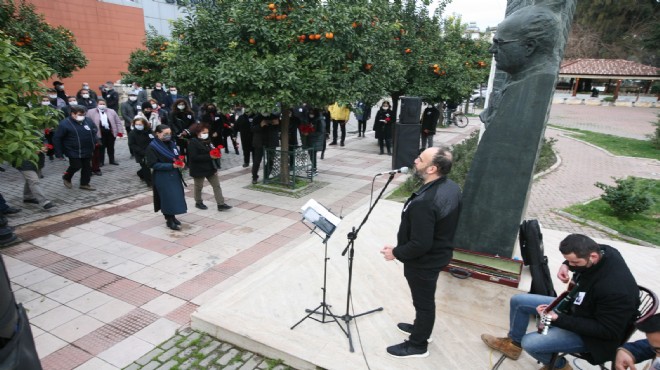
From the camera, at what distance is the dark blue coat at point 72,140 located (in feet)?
26.0

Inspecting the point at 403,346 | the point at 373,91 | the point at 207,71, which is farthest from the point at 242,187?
the point at 403,346

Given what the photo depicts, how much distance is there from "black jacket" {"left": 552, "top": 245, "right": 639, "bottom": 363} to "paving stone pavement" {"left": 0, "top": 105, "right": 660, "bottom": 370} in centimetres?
255

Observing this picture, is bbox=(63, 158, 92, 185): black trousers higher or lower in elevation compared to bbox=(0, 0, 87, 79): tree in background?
lower

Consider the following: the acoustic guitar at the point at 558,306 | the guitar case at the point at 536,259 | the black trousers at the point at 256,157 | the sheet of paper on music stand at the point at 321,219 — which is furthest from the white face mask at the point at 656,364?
the black trousers at the point at 256,157

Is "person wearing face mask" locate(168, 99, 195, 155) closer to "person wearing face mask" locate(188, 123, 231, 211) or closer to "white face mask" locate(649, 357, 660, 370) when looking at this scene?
"person wearing face mask" locate(188, 123, 231, 211)

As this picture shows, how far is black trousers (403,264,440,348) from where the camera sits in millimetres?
3301

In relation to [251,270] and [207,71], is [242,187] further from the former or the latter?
[251,270]

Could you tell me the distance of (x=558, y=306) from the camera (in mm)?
3148

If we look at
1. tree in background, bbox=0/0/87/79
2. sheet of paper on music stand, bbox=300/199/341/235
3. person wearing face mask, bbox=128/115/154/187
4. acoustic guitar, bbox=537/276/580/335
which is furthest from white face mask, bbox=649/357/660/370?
tree in background, bbox=0/0/87/79

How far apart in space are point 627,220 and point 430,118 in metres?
6.47

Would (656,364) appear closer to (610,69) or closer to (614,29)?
(610,69)

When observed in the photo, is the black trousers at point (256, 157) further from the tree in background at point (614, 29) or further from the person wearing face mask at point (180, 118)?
the tree in background at point (614, 29)

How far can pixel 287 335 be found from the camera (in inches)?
151

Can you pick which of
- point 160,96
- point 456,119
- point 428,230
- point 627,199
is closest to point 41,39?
point 160,96
